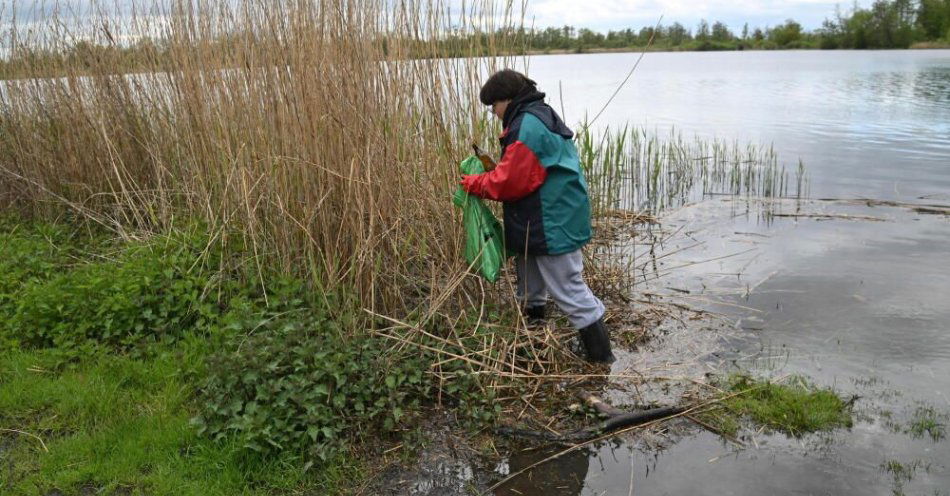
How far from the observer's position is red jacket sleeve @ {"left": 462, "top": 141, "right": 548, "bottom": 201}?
4195 millimetres

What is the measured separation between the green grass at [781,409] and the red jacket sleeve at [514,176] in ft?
5.10

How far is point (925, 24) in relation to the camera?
52406 mm

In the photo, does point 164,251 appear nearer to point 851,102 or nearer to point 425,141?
point 425,141

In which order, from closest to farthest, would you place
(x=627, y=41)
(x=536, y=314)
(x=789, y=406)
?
(x=789, y=406) < (x=536, y=314) < (x=627, y=41)

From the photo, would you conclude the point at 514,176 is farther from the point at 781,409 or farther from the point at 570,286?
the point at 781,409

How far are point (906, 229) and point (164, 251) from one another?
24.4 ft

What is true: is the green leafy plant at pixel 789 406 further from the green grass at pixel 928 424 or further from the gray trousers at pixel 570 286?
the gray trousers at pixel 570 286

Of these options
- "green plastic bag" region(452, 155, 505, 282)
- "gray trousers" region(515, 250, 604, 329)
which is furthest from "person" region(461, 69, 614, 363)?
"green plastic bag" region(452, 155, 505, 282)

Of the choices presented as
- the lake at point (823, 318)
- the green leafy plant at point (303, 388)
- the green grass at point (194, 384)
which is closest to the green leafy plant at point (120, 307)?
the green grass at point (194, 384)

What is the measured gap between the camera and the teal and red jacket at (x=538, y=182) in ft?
13.8

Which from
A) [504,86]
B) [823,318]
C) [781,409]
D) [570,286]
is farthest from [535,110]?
[823,318]

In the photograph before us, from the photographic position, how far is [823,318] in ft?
19.1

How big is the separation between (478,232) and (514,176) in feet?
1.62

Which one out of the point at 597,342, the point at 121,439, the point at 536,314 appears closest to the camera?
the point at 121,439
